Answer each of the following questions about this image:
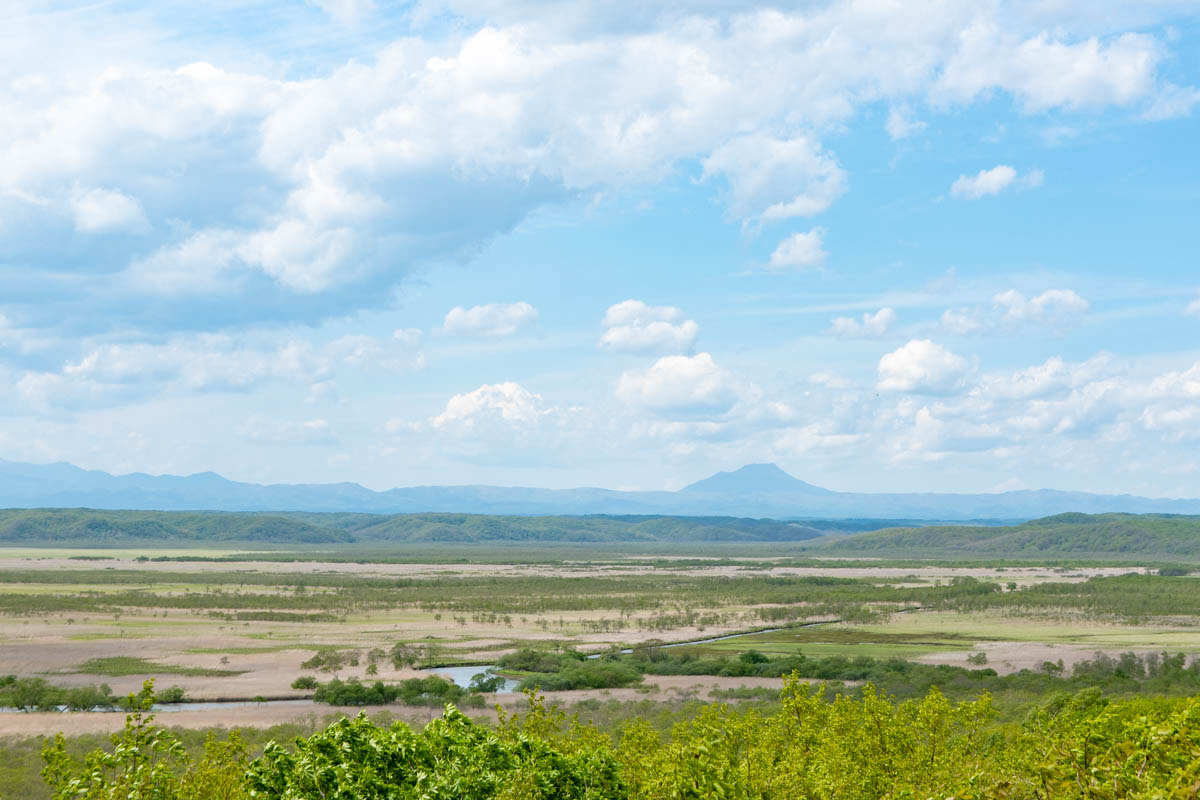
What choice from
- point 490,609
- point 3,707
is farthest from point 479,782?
point 490,609

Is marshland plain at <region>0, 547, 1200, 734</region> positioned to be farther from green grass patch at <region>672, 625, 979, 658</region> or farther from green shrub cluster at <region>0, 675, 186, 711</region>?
green shrub cluster at <region>0, 675, 186, 711</region>

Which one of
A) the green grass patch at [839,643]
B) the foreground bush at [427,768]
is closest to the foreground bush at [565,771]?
the foreground bush at [427,768]

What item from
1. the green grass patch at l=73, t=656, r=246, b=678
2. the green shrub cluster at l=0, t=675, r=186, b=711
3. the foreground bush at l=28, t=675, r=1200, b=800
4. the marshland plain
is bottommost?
the marshland plain

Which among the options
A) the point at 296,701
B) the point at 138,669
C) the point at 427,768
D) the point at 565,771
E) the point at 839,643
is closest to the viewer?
the point at 565,771

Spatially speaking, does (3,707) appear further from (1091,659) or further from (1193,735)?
(1091,659)

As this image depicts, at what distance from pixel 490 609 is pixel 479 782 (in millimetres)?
100359

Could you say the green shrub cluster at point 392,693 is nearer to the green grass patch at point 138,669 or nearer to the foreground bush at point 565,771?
the green grass patch at point 138,669

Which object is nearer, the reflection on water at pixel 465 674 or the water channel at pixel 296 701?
the water channel at pixel 296 701

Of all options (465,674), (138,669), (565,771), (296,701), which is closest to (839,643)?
(465,674)

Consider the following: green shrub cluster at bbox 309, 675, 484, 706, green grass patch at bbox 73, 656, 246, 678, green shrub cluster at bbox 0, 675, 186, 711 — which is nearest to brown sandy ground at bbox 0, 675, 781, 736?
green shrub cluster at bbox 309, 675, 484, 706

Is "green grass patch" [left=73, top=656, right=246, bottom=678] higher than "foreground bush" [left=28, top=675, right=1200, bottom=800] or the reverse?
the reverse

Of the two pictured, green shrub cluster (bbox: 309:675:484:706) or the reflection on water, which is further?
the reflection on water

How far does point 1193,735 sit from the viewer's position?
1681cm

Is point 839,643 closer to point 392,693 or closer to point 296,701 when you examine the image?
point 392,693
